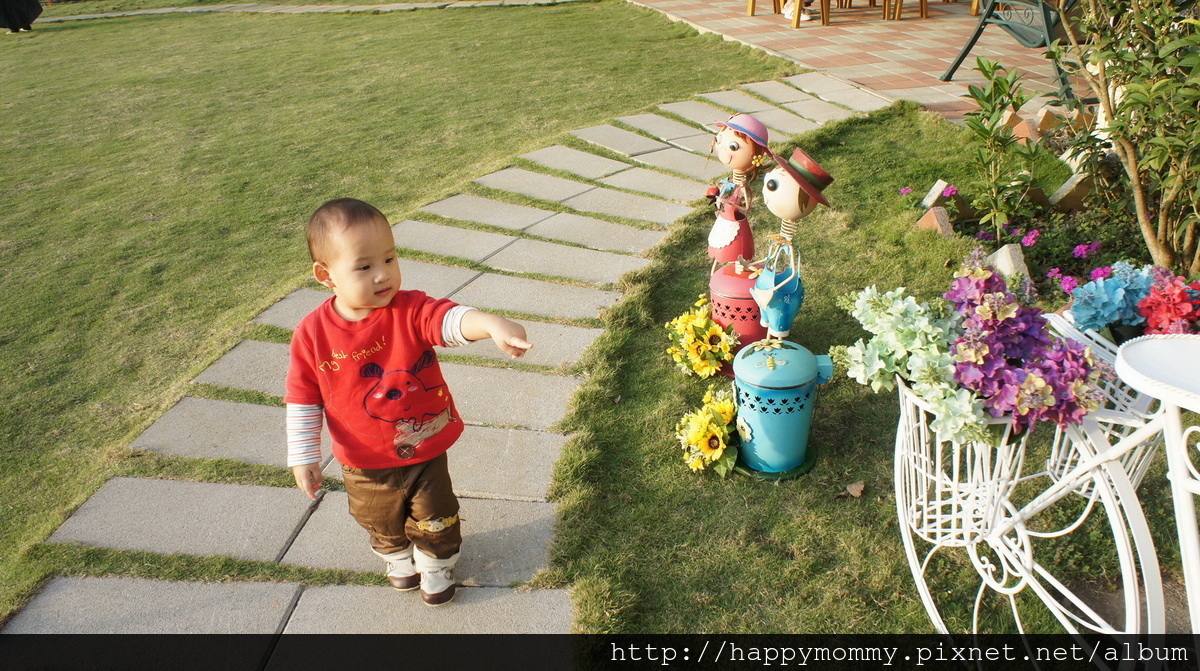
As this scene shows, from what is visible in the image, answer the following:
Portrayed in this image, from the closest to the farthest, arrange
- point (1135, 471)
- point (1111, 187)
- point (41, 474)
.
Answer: point (1135, 471) < point (41, 474) < point (1111, 187)

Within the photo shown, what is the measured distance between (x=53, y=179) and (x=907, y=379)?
5.96 meters

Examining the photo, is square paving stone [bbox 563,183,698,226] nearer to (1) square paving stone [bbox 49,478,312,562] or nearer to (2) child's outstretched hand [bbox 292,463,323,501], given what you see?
(1) square paving stone [bbox 49,478,312,562]

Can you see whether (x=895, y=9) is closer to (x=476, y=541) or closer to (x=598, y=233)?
(x=598, y=233)

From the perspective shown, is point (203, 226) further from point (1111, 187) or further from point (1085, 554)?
point (1111, 187)

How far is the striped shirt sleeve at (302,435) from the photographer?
6.65 ft

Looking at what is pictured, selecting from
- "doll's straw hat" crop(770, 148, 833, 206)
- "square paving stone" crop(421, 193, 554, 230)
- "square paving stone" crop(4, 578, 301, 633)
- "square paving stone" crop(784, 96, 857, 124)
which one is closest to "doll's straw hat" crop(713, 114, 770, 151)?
"doll's straw hat" crop(770, 148, 833, 206)

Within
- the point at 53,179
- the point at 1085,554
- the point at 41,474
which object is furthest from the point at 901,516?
the point at 53,179

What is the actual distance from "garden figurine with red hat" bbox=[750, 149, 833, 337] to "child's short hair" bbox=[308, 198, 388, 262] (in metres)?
1.36

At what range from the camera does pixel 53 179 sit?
220 inches

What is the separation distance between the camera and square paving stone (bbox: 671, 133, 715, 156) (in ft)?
17.8

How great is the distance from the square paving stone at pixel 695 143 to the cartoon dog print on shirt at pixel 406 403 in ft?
12.3

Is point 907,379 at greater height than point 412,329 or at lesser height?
lesser

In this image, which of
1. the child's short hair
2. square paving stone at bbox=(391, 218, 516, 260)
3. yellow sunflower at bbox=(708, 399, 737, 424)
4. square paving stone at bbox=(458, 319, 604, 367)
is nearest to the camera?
the child's short hair

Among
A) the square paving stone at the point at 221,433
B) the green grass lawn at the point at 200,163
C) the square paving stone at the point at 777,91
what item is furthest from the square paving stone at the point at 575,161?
the square paving stone at the point at 221,433
